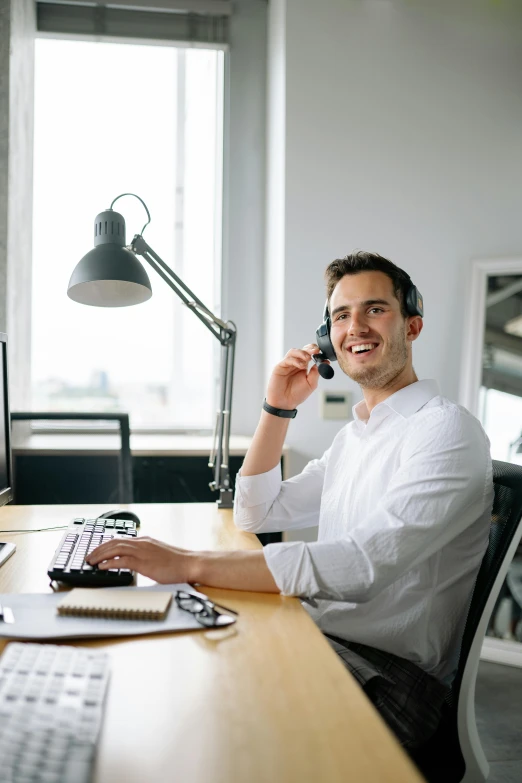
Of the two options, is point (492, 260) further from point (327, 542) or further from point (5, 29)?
point (5, 29)

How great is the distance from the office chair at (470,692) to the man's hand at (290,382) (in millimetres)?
644

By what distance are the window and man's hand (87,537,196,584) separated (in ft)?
6.81

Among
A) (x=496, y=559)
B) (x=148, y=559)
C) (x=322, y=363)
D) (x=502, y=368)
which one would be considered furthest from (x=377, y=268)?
(x=502, y=368)

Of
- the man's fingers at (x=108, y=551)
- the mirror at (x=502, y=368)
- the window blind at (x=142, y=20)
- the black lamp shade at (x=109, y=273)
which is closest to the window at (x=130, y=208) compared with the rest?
the window blind at (x=142, y=20)

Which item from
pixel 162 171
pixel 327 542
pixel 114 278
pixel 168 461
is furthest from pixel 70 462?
pixel 327 542

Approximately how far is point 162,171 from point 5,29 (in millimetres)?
859

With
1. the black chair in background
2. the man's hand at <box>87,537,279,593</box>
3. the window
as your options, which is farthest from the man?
the window

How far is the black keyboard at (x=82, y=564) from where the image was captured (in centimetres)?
107

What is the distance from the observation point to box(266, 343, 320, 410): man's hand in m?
1.60

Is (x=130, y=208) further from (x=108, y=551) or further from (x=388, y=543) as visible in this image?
(x=388, y=543)

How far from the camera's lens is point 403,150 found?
8.91ft

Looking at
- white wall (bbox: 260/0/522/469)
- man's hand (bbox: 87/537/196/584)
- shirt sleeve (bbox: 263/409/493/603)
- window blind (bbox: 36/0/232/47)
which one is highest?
window blind (bbox: 36/0/232/47)

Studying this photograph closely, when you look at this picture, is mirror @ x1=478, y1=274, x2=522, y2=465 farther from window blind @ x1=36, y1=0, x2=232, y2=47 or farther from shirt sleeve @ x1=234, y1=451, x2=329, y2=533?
window blind @ x1=36, y1=0, x2=232, y2=47

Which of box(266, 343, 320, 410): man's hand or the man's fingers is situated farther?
box(266, 343, 320, 410): man's hand
